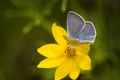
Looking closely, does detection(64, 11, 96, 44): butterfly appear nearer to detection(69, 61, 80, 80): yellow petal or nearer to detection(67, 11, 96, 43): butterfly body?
detection(67, 11, 96, 43): butterfly body

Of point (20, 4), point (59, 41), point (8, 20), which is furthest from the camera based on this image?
point (8, 20)

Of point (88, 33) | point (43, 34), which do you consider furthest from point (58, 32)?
point (43, 34)

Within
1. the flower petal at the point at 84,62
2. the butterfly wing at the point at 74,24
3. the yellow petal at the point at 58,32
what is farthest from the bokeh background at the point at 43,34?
the butterfly wing at the point at 74,24

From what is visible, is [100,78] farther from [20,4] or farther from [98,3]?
[20,4]

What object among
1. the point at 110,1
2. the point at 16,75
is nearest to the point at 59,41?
the point at 110,1

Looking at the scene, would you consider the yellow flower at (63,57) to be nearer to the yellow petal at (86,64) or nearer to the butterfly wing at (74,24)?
the yellow petal at (86,64)

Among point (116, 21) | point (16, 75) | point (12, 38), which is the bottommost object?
point (16, 75)

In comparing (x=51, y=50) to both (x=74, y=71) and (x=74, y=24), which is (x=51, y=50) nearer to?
(x=74, y=71)

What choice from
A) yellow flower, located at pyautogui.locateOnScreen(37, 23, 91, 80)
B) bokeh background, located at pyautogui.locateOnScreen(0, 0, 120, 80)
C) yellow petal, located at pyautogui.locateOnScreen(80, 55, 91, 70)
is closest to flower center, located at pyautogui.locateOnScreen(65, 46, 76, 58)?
yellow flower, located at pyautogui.locateOnScreen(37, 23, 91, 80)
